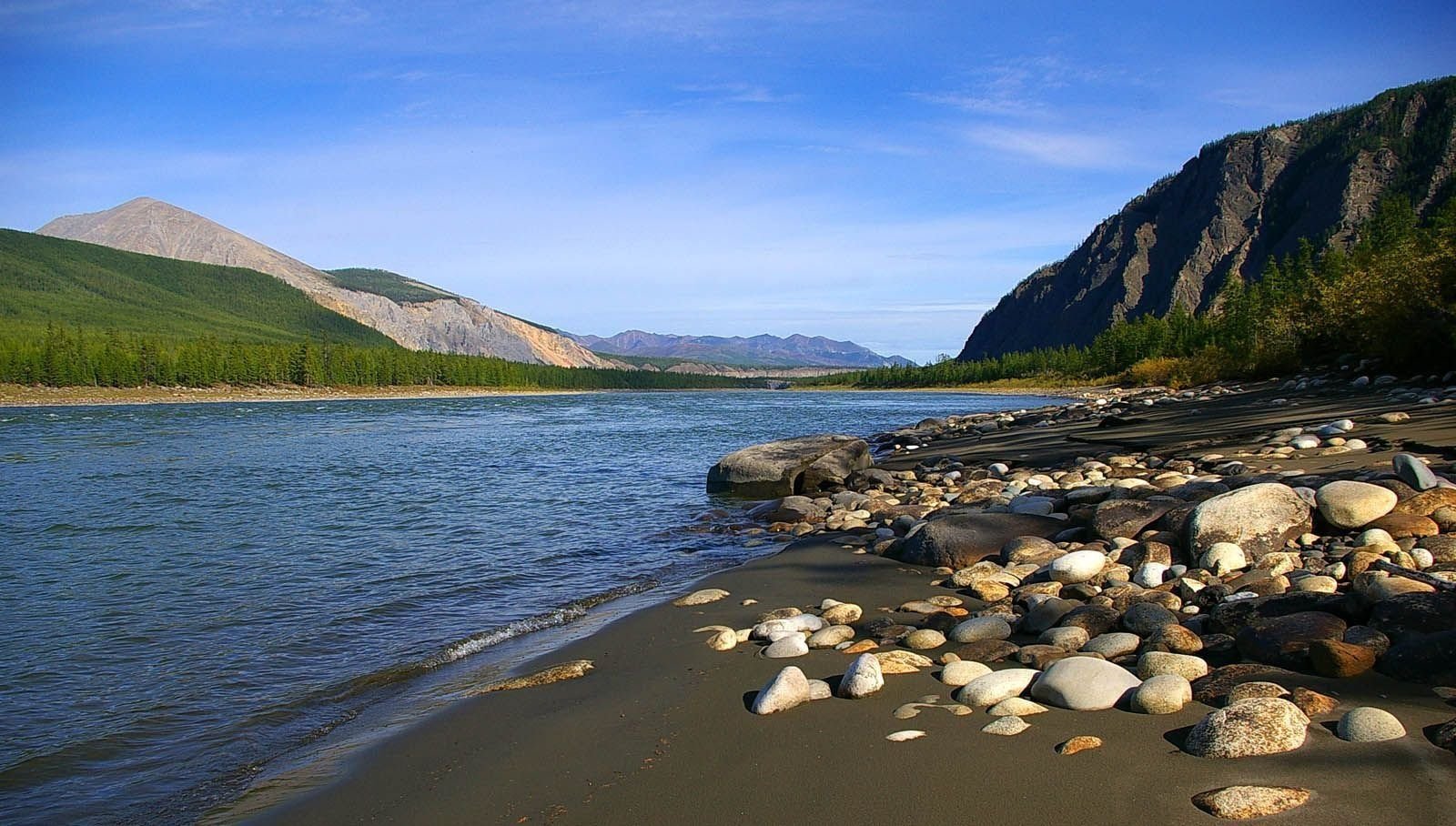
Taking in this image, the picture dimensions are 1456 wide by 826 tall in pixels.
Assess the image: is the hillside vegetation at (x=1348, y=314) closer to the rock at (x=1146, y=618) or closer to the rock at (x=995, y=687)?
the rock at (x=1146, y=618)

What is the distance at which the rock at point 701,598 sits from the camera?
980cm

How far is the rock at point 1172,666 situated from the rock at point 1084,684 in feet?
0.55

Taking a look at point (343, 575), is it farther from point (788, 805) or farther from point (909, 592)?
point (788, 805)

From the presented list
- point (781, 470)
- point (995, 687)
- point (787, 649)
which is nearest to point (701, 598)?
point (787, 649)

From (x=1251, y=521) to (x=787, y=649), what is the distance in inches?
198

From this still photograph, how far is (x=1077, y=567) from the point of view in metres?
8.55

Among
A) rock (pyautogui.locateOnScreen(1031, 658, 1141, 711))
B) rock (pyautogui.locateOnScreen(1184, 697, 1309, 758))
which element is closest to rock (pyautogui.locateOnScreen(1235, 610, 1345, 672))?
rock (pyautogui.locateOnScreen(1031, 658, 1141, 711))

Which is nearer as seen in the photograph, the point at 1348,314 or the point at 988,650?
the point at 988,650

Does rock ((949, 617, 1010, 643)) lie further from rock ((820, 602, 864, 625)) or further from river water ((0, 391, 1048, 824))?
river water ((0, 391, 1048, 824))

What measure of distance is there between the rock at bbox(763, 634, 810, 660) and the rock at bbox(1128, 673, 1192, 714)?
2798mm

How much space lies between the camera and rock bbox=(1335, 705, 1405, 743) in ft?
14.0

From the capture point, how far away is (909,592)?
930 cm

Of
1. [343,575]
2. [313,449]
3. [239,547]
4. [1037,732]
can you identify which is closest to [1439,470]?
[1037,732]

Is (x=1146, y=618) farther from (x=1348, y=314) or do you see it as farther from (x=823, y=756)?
(x=1348, y=314)
